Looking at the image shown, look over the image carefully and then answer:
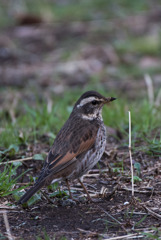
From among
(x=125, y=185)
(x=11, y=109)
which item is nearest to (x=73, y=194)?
(x=125, y=185)

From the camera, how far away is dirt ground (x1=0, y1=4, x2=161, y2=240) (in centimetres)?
535

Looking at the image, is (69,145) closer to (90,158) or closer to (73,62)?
(90,158)

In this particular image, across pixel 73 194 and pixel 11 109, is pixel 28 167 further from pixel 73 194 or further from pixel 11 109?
pixel 11 109

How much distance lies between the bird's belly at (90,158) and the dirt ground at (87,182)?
37cm

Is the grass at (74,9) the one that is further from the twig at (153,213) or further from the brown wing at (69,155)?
the twig at (153,213)

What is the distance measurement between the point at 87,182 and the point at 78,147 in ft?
2.87

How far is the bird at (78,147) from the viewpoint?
592 cm

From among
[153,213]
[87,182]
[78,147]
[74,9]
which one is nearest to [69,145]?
[78,147]

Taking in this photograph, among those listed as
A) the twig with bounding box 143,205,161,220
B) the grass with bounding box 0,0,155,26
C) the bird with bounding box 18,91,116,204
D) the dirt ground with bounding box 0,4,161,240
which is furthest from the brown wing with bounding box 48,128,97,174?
the grass with bounding box 0,0,155,26

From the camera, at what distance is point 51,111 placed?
30.4 feet

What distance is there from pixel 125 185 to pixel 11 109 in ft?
13.9

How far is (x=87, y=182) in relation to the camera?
22.6 feet

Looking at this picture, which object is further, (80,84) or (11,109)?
(80,84)

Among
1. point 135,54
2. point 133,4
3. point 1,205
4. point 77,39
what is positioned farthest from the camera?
point 133,4
